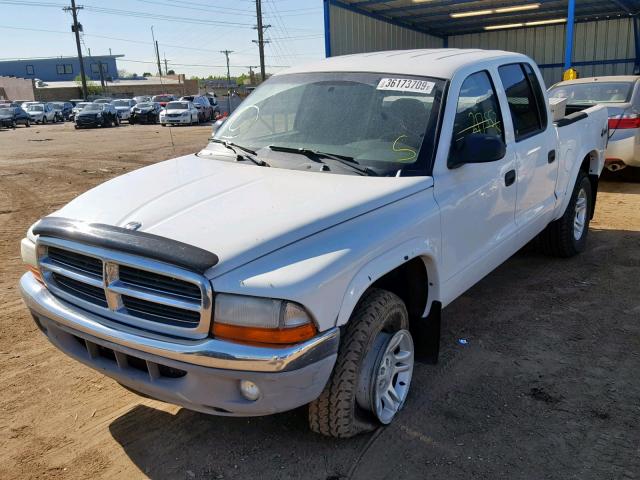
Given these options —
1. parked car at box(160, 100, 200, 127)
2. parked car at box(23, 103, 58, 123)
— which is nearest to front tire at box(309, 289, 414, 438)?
parked car at box(160, 100, 200, 127)

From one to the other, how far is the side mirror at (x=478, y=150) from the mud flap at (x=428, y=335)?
84cm

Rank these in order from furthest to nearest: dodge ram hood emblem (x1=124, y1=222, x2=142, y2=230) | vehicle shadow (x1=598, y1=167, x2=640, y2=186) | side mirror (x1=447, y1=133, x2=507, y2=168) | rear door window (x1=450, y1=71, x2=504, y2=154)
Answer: vehicle shadow (x1=598, y1=167, x2=640, y2=186), rear door window (x1=450, y1=71, x2=504, y2=154), side mirror (x1=447, y1=133, x2=507, y2=168), dodge ram hood emblem (x1=124, y1=222, x2=142, y2=230)

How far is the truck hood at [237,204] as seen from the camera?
2543 millimetres

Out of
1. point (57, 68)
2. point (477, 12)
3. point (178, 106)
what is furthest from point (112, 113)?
point (57, 68)

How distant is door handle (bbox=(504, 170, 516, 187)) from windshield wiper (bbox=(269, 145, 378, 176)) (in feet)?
3.96

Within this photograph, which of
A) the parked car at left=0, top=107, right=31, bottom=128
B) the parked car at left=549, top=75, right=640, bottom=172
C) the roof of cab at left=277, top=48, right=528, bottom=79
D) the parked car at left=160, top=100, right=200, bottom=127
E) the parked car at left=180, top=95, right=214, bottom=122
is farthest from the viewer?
the parked car at left=180, top=95, right=214, bottom=122

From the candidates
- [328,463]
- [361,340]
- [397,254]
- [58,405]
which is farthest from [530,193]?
[58,405]

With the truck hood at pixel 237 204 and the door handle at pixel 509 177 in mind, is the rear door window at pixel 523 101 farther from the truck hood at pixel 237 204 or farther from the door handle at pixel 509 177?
the truck hood at pixel 237 204

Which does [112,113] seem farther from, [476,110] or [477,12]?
[476,110]

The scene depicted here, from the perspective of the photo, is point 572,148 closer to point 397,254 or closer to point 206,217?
point 397,254

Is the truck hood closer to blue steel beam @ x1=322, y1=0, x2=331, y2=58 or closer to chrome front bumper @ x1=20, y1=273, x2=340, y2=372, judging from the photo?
chrome front bumper @ x1=20, y1=273, x2=340, y2=372

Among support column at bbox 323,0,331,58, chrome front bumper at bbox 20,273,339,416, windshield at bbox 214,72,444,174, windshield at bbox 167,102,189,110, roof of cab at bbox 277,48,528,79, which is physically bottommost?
chrome front bumper at bbox 20,273,339,416

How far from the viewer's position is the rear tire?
560 cm

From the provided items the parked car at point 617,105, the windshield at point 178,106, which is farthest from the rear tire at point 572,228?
the windshield at point 178,106
